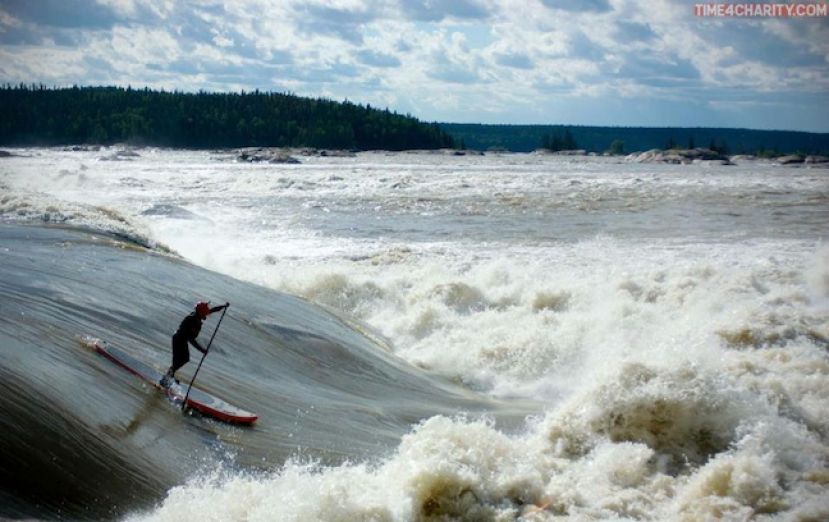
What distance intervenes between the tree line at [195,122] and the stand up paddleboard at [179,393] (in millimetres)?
129805

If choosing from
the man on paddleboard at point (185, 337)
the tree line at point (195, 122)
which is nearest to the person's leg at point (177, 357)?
the man on paddleboard at point (185, 337)

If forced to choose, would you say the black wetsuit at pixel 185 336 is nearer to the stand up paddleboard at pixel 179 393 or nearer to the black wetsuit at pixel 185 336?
the black wetsuit at pixel 185 336

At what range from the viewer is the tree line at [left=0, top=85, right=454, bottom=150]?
452 feet

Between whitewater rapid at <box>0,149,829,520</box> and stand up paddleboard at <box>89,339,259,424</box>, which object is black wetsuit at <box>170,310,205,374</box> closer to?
stand up paddleboard at <box>89,339,259,424</box>

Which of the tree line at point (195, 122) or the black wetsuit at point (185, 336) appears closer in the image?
the black wetsuit at point (185, 336)

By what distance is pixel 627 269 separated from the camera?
2138 cm

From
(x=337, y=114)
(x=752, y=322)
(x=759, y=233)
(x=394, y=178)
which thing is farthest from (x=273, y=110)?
(x=752, y=322)

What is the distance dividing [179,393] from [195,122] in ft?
486

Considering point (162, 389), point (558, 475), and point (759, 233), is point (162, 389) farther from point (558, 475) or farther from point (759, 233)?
point (759, 233)

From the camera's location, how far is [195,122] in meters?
151

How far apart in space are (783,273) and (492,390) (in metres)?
A: 9.48

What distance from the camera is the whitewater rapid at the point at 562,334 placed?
748 cm

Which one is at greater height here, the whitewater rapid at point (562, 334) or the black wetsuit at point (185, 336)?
the black wetsuit at point (185, 336)

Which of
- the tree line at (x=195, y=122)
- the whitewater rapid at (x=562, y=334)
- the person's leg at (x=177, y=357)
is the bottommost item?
the whitewater rapid at (x=562, y=334)
